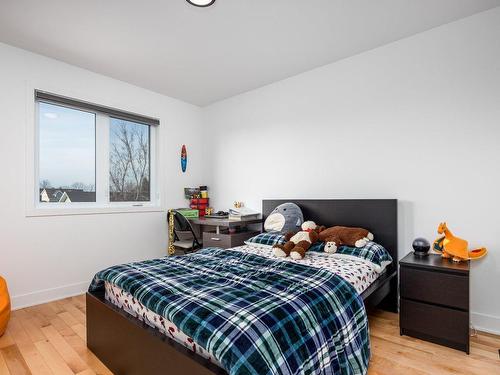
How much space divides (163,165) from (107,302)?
2.34 m

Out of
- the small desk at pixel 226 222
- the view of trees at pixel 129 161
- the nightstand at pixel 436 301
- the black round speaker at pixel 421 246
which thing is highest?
the view of trees at pixel 129 161

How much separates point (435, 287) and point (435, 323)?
25 centimetres

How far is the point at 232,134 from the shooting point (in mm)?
4078

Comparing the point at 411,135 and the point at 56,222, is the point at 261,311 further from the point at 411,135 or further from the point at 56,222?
the point at 56,222

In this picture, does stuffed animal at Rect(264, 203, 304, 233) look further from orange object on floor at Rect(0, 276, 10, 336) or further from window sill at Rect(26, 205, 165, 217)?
orange object on floor at Rect(0, 276, 10, 336)

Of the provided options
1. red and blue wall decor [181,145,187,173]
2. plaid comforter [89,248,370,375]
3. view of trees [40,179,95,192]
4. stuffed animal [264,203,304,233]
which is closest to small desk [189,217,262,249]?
stuffed animal [264,203,304,233]

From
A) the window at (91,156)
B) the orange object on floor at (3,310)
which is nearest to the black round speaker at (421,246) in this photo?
the window at (91,156)

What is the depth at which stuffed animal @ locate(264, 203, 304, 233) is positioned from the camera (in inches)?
119

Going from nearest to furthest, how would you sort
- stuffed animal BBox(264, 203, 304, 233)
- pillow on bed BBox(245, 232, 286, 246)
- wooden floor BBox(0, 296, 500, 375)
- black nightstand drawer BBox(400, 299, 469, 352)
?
wooden floor BBox(0, 296, 500, 375) < black nightstand drawer BBox(400, 299, 469, 352) < pillow on bed BBox(245, 232, 286, 246) < stuffed animal BBox(264, 203, 304, 233)

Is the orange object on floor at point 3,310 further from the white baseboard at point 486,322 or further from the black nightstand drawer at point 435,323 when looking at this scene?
the white baseboard at point 486,322

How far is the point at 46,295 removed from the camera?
2896 mm

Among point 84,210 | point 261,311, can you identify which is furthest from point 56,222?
point 261,311

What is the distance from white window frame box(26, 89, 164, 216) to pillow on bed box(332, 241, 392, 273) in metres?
2.55

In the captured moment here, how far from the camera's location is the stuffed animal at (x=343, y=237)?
8.06 feet
